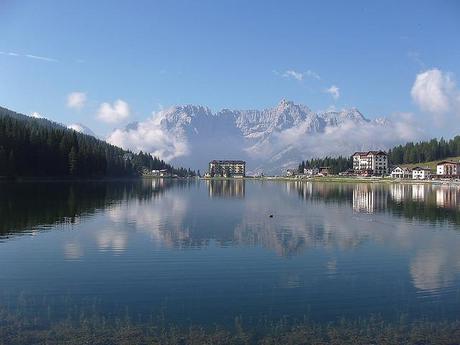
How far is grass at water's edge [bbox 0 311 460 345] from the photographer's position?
15773mm

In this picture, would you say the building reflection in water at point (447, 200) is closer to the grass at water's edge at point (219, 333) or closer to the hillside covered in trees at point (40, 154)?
the grass at water's edge at point (219, 333)

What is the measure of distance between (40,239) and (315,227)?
2570cm

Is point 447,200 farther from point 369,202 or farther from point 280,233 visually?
point 280,233

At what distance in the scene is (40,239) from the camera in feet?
117

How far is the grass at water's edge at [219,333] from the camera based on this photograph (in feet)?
51.8

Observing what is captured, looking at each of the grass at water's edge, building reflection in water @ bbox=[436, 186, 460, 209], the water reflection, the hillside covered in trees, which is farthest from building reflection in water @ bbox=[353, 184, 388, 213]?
the hillside covered in trees

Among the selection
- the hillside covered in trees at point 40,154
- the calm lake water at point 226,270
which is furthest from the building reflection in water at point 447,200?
the hillside covered in trees at point 40,154

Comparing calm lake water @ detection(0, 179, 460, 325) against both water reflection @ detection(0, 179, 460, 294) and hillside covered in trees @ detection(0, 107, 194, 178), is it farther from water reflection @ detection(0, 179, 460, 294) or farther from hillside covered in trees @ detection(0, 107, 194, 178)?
hillside covered in trees @ detection(0, 107, 194, 178)

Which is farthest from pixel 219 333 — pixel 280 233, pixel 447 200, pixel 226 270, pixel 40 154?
pixel 40 154

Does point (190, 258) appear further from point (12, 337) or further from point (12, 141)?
point (12, 141)

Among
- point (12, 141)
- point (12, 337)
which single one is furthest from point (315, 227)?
point (12, 141)

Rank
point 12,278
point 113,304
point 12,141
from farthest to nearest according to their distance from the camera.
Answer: point 12,141 → point 12,278 → point 113,304

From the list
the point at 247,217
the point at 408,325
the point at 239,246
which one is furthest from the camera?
the point at 247,217

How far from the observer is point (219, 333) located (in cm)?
1655
